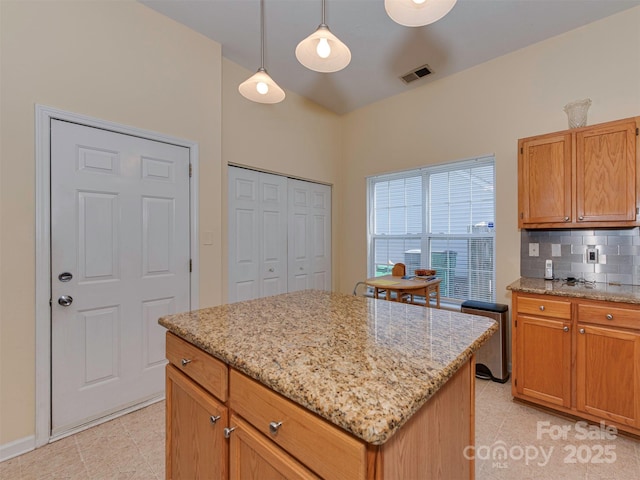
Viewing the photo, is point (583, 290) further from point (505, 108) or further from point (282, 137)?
point (282, 137)

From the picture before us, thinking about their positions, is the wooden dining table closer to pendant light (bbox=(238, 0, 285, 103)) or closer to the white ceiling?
pendant light (bbox=(238, 0, 285, 103))

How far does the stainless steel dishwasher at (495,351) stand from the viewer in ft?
8.81

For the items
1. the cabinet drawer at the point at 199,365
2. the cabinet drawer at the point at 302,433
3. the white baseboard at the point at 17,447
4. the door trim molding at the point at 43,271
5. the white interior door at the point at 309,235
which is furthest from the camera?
the white interior door at the point at 309,235

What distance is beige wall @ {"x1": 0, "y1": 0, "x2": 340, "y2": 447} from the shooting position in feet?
5.97

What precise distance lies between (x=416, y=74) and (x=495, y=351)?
116 inches

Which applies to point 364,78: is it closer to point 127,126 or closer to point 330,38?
point 330,38

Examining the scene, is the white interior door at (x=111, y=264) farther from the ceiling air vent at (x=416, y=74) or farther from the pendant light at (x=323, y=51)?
the ceiling air vent at (x=416, y=74)

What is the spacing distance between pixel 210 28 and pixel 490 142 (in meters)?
2.88

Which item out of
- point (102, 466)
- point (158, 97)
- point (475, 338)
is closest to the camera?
point (475, 338)

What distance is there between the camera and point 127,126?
7.43 feet

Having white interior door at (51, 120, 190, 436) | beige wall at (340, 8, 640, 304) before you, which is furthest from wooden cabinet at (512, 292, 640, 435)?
white interior door at (51, 120, 190, 436)

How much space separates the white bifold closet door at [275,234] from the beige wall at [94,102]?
0.20 meters

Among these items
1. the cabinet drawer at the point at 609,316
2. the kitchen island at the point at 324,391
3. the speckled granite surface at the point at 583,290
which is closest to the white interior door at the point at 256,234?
the kitchen island at the point at 324,391

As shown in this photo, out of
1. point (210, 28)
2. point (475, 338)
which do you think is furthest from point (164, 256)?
point (475, 338)
